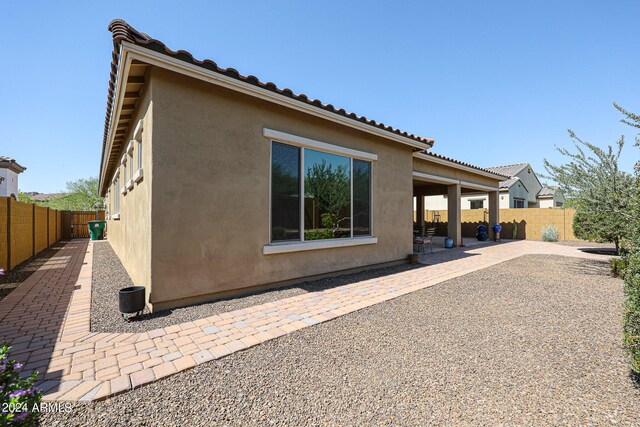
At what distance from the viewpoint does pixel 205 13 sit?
6.96 m

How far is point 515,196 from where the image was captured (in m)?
27.0

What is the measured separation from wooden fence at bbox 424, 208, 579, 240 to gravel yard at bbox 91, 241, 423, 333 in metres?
15.6

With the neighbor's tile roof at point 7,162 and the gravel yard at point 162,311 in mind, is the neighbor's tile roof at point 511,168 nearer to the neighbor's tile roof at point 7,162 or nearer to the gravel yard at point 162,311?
the gravel yard at point 162,311

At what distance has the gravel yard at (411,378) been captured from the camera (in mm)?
2275

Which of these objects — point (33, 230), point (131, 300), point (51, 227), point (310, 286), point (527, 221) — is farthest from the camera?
point (527, 221)

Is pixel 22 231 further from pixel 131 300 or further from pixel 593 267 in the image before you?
pixel 593 267

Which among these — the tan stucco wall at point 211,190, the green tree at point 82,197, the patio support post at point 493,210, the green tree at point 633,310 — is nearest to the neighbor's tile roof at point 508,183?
the patio support post at point 493,210

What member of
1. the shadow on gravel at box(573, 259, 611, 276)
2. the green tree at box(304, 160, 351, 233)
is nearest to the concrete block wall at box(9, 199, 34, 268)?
the green tree at box(304, 160, 351, 233)

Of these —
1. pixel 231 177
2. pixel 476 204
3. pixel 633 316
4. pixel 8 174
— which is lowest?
pixel 633 316

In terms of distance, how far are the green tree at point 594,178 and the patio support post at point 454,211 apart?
5109mm

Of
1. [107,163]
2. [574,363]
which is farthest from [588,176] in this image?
[107,163]

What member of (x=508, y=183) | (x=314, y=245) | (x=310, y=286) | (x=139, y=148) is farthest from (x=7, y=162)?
(x=508, y=183)

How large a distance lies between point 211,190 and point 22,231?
906 cm

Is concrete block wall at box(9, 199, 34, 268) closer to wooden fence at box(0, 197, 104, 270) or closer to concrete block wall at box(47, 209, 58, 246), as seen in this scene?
wooden fence at box(0, 197, 104, 270)
